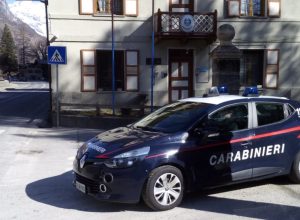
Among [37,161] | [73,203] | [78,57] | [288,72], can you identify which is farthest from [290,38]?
[73,203]

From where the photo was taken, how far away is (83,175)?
239 inches

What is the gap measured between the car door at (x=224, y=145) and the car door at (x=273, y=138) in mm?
165

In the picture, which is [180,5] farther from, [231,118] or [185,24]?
[231,118]

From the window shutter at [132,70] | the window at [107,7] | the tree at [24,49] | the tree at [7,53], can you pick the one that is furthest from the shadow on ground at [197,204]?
the tree at [24,49]

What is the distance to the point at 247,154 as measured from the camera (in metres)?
6.66

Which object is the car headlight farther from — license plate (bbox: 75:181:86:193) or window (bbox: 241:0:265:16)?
window (bbox: 241:0:265:16)

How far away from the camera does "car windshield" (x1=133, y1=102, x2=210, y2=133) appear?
6445mm

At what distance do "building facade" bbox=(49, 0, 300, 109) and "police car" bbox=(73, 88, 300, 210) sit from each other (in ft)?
44.5

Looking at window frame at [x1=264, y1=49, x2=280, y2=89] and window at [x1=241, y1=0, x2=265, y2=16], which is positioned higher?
window at [x1=241, y1=0, x2=265, y2=16]

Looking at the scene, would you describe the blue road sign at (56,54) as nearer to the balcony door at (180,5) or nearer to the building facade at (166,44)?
the building facade at (166,44)

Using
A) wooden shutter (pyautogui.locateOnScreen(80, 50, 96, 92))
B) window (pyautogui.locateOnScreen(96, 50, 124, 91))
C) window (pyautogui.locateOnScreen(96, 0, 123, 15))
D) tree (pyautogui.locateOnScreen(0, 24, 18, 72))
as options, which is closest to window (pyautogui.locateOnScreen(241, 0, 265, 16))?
window (pyautogui.locateOnScreen(96, 0, 123, 15))

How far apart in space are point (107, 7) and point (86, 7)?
104cm

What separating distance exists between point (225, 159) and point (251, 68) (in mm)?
16471

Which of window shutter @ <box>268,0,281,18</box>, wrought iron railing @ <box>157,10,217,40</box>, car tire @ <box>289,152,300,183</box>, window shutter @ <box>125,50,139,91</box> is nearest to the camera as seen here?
car tire @ <box>289,152,300,183</box>
